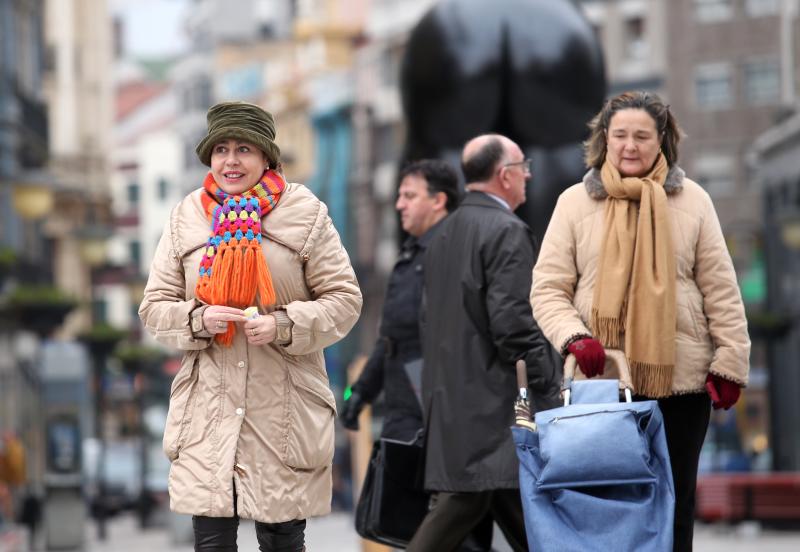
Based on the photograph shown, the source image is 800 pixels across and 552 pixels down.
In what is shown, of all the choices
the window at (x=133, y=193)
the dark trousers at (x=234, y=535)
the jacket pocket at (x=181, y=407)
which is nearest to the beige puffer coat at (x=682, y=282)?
the dark trousers at (x=234, y=535)

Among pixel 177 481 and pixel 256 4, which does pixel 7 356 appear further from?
pixel 256 4

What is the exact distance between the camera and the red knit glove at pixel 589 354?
7.32 meters

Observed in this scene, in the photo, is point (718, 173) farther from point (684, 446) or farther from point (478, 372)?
point (684, 446)

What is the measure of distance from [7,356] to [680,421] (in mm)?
31354

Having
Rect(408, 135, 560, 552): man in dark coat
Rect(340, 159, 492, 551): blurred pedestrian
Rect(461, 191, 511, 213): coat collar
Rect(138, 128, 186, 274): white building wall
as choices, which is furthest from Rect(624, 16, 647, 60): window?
Rect(408, 135, 560, 552): man in dark coat

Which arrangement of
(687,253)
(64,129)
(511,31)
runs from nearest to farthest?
(687,253), (511,31), (64,129)

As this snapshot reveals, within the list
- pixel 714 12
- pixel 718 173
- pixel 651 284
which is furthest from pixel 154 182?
pixel 651 284

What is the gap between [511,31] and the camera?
11.5 meters

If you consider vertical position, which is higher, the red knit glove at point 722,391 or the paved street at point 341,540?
the red knit glove at point 722,391

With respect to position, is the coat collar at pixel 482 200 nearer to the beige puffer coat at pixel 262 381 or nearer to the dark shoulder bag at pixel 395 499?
the dark shoulder bag at pixel 395 499

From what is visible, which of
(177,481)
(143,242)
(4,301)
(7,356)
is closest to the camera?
(177,481)

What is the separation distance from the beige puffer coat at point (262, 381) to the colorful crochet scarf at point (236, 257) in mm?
64

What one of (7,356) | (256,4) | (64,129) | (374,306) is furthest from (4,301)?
(256,4)

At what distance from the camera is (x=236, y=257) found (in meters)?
7.06
